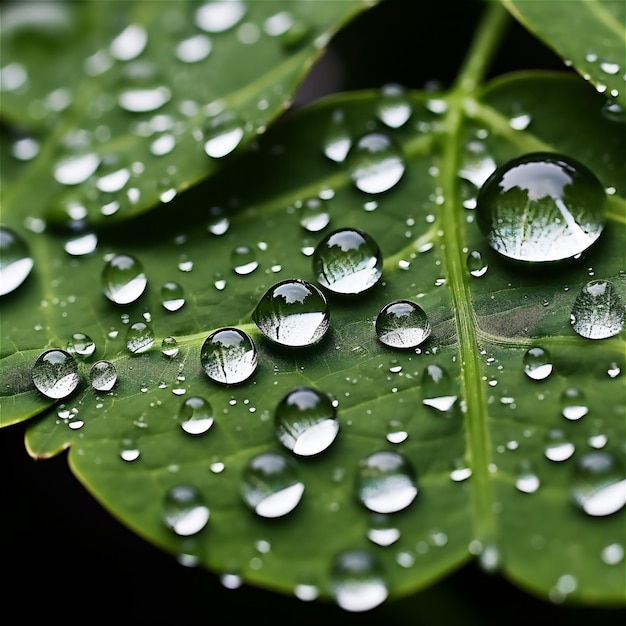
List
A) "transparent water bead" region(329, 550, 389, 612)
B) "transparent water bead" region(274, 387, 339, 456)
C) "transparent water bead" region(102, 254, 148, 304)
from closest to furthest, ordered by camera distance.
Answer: "transparent water bead" region(329, 550, 389, 612) < "transparent water bead" region(274, 387, 339, 456) < "transparent water bead" region(102, 254, 148, 304)

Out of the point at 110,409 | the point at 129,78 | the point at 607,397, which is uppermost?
the point at 129,78

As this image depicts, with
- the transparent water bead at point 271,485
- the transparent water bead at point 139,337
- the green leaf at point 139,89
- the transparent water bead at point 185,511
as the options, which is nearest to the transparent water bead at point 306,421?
the transparent water bead at point 271,485


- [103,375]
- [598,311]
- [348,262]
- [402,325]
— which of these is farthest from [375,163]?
[103,375]

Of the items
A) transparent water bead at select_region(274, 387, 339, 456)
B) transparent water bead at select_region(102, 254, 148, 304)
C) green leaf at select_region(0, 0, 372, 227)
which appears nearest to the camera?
transparent water bead at select_region(274, 387, 339, 456)

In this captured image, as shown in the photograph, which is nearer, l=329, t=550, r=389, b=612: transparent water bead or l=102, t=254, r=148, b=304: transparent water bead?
l=329, t=550, r=389, b=612: transparent water bead

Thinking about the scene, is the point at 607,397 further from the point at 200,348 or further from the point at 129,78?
the point at 129,78

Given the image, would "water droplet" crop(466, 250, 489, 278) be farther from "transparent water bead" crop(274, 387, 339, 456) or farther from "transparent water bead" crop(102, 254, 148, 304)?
"transparent water bead" crop(102, 254, 148, 304)

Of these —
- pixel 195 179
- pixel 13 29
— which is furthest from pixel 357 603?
pixel 13 29

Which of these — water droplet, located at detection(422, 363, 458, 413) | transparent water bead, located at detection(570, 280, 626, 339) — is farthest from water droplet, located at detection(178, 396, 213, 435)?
transparent water bead, located at detection(570, 280, 626, 339)
